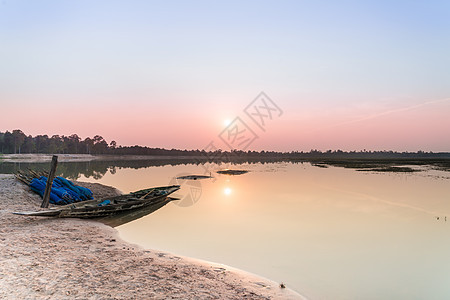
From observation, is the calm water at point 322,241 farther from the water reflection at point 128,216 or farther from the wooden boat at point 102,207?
the wooden boat at point 102,207

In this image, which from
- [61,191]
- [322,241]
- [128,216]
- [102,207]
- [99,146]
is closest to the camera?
[322,241]

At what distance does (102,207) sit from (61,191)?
416 centimetres

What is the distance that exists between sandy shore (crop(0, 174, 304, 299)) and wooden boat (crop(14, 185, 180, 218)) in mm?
2073

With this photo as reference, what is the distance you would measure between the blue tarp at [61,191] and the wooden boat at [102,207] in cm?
228

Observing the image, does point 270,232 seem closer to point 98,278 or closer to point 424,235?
point 424,235

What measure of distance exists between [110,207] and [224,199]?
896 cm

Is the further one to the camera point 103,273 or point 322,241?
point 322,241

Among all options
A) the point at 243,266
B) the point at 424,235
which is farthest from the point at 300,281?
the point at 424,235

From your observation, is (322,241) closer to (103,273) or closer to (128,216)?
(103,273)

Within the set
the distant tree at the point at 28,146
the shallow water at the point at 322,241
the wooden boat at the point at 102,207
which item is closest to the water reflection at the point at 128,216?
the wooden boat at the point at 102,207

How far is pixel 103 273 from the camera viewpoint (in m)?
6.23

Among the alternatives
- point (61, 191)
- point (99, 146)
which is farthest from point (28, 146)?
point (61, 191)

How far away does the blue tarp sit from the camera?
15.8 metres

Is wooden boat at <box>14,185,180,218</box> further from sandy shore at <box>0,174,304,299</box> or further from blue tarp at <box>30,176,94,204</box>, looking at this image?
blue tarp at <box>30,176,94,204</box>
